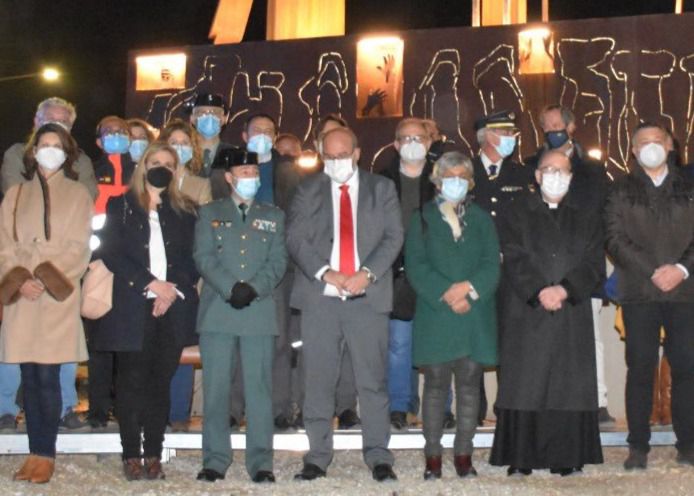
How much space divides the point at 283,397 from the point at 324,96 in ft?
27.5

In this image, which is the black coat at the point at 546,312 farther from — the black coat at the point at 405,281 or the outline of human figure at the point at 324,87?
the outline of human figure at the point at 324,87

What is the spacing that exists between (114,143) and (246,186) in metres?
1.38

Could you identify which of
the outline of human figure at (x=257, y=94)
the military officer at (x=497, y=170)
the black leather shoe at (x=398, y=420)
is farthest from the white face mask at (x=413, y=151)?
the outline of human figure at (x=257, y=94)

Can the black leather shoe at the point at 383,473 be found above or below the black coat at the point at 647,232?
below

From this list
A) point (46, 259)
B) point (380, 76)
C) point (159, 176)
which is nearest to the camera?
point (46, 259)

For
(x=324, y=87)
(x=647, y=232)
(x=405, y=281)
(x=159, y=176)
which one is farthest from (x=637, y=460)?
(x=324, y=87)

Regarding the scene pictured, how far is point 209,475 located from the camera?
667cm

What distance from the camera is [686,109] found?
14000mm

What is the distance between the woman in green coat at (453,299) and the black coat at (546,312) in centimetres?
14

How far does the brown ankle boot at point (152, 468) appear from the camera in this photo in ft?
22.0

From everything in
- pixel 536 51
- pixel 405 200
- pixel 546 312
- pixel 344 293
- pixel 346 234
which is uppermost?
pixel 536 51

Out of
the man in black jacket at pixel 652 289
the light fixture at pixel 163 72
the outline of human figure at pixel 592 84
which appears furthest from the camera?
the light fixture at pixel 163 72

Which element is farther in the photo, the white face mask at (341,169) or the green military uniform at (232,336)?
the white face mask at (341,169)

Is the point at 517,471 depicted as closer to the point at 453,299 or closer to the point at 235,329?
the point at 453,299
